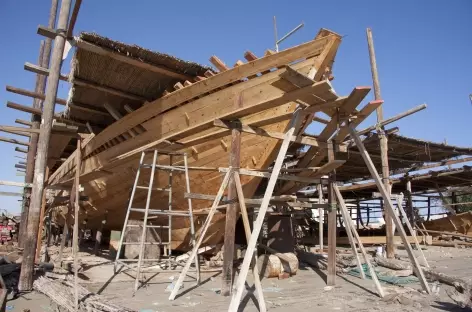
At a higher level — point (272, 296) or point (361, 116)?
point (361, 116)

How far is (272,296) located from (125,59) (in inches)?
163

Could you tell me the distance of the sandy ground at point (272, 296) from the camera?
400 cm

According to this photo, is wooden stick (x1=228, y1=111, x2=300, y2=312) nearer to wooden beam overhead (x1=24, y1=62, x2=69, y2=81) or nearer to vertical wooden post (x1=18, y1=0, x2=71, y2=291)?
vertical wooden post (x1=18, y1=0, x2=71, y2=291)

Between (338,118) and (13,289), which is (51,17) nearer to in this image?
(13,289)

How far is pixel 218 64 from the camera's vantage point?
578 cm

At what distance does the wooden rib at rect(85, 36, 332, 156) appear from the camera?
15.2ft

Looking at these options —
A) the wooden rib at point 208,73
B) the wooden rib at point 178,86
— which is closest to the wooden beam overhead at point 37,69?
the wooden rib at point 178,86

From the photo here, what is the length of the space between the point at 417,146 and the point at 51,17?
40.5ft

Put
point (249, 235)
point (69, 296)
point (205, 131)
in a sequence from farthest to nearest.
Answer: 1. point (205, 131)
2. point (69, 296)
3. point (249, 235)

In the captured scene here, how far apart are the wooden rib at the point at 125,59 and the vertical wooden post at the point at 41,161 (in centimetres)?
81

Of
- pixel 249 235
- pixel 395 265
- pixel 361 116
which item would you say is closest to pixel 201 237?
pixel 249 235

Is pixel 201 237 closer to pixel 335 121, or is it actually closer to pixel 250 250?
pixel 250 250

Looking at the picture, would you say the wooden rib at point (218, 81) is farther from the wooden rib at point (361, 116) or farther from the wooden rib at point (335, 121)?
the wooden rib at point (361, 116)

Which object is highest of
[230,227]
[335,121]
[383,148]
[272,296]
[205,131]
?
[383,148]
